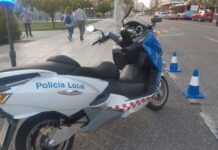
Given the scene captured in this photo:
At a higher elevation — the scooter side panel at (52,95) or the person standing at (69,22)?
the scooter side panel at (52,95)

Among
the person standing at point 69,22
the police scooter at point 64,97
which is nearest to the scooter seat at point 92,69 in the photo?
the police scooter at point 64,97

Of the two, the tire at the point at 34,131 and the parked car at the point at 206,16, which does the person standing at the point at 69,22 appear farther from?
the parked car at the point at 206,16

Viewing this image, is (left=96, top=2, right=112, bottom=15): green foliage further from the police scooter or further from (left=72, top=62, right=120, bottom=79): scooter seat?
(left=72, top=62, right=120, bottom=79): scooter seat

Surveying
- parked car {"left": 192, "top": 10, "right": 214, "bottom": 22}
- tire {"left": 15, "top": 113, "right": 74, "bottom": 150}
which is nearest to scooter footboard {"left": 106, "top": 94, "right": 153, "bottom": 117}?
tire {"left": 15, "top": 113, "right": 74, "bottom": 150}

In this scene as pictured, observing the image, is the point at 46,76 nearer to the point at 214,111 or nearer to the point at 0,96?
the point at 0,96

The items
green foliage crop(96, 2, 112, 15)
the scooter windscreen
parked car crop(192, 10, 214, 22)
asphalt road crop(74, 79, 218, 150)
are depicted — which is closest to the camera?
asphalt road crop(74, 79, 218, 150)

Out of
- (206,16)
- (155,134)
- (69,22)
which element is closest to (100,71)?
(155,134)

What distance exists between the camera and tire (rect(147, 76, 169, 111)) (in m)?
5.05

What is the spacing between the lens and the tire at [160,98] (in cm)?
505

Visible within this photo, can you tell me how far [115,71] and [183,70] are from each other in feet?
16.8

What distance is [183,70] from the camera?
28.1ft

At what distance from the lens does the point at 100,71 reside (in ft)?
11.9

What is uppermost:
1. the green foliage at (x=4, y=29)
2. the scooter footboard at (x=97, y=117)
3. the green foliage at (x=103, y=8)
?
the scooter footboard at (x=97, y=117)

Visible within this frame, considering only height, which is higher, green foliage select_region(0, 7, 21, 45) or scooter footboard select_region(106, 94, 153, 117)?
scooter footboard select_region(106, 94, 153, 117)
